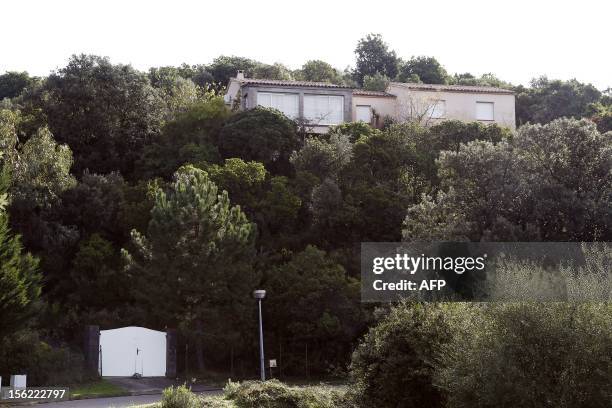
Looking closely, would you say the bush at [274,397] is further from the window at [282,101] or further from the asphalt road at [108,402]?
the window at [282,101]

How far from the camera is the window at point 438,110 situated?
2323 inches

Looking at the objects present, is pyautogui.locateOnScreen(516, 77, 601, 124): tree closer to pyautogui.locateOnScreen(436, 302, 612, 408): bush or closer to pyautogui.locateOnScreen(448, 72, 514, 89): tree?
pyautogui.locateOnScreen(448, 72, 514, 89): tree

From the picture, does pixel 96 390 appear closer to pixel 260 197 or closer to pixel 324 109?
pixel 260 197

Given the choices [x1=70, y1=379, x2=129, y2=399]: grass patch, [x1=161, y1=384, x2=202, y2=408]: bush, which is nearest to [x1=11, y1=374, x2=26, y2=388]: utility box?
[x1=70, y1=379, x2=129, y2=399]: grass patch

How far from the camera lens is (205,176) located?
41750mm

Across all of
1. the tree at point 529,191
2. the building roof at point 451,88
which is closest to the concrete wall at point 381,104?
the building roof at point 451,88

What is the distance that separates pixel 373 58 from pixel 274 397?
65.6m

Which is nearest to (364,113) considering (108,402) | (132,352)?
(132,352)

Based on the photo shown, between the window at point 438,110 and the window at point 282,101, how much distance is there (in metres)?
9.08

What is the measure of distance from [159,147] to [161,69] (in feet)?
80.3

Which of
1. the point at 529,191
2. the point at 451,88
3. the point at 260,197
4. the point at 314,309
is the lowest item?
the point at 314,309

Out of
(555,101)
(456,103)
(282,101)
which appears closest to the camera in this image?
(282,101)

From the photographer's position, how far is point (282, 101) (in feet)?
187

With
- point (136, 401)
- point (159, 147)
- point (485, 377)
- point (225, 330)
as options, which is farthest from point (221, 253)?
point (485, 377)
